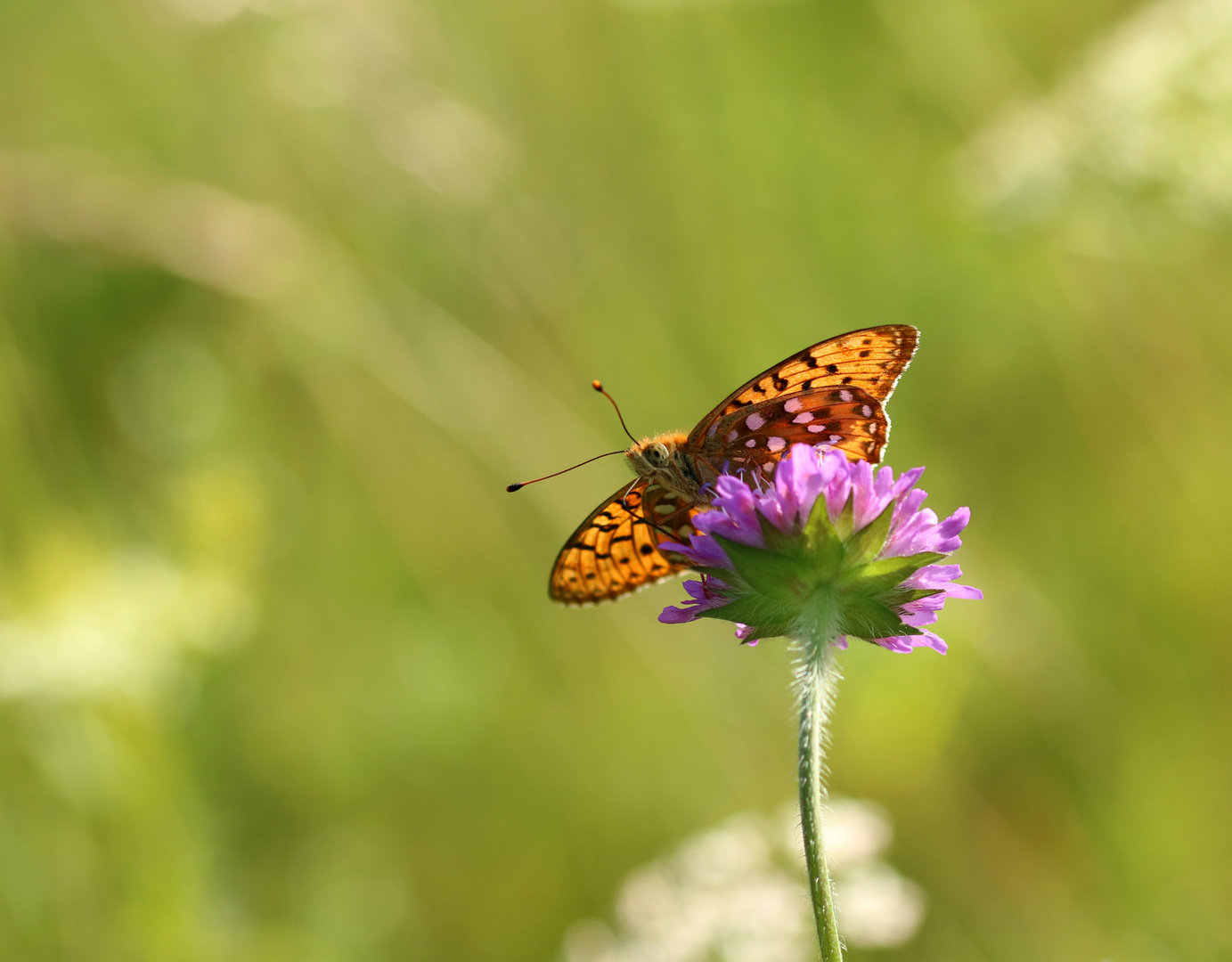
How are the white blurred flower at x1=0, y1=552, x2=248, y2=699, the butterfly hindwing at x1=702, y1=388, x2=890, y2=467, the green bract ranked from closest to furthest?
1. the green bract
2. the butterfly hindwing at x1=702, y1=388, x2=890, y2=467
3. the white blurred flower at x1=0, y1=552, x2=248, y2=699

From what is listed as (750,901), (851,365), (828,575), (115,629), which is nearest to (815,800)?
(828,575)

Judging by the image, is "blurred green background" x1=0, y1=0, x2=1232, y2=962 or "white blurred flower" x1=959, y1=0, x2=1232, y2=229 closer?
"white blurred flower" x1=959, y1=0, x2=1232, y2=229

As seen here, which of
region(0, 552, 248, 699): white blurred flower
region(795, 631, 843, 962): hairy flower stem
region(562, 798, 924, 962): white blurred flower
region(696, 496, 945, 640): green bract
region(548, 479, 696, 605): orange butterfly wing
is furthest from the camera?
region(0, 552, 248, 699): white blurred flower

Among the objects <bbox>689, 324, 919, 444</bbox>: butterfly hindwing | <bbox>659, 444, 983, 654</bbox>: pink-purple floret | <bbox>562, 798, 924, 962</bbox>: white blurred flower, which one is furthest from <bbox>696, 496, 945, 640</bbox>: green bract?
<bbox>562, 798, 924, 962</bbox>: white blurred flower

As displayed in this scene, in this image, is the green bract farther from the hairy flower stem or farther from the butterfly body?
the butterfly body

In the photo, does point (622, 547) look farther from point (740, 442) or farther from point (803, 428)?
point (803, 428)

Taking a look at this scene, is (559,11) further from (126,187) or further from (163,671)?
(163,671)

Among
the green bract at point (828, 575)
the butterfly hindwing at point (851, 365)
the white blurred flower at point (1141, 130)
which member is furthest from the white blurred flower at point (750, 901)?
the white blurred flower at point (1141, 130)
